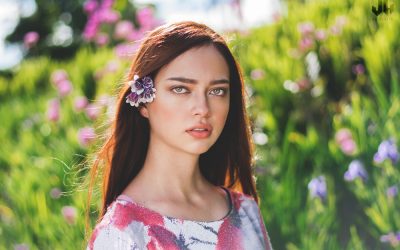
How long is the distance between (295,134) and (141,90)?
1552 millimetres

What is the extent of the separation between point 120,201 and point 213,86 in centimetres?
35

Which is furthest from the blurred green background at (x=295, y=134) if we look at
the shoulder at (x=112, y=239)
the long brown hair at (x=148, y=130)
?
the shoulder at (x=112, y=239)

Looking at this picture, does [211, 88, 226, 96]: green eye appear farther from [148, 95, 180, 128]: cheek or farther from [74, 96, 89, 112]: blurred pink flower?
[74, 96, 89, 112]: blurred pink flower

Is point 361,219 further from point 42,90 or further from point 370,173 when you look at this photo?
point 42,90

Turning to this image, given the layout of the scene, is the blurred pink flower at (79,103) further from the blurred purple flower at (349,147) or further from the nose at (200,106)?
the nose at (200,106)

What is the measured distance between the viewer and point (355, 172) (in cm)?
271

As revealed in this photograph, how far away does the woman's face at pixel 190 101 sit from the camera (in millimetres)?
1736

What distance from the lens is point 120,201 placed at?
5.78 feet

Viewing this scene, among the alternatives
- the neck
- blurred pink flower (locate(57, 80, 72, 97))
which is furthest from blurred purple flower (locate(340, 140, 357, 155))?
blurred pink flower (locate(57, 80, 72, 97))

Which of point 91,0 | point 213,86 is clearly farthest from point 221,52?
point 91,0

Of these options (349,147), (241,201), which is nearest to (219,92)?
(241,201)

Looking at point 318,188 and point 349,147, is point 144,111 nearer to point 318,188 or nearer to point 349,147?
point 318,188

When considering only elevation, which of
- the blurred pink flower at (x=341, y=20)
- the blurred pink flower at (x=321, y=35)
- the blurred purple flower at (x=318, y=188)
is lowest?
the blurred purple flower at (x=318, y=188)

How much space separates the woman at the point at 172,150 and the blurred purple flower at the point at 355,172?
84 cm
